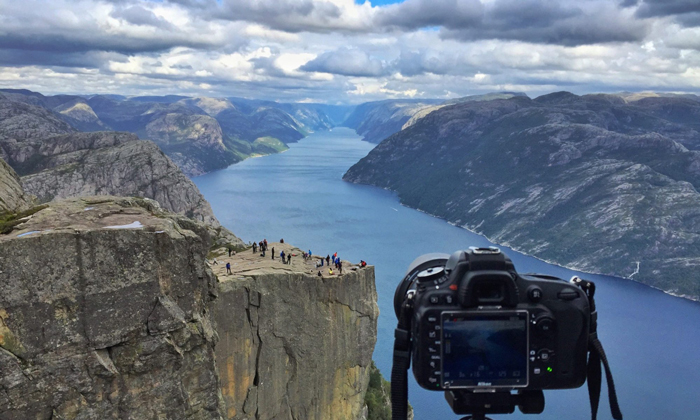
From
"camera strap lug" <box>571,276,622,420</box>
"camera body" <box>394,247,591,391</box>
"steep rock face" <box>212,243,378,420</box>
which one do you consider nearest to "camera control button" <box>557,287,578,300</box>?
"camera body" <box>394,247,591,391</box>

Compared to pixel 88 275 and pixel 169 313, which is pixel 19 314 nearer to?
pixel 88 275

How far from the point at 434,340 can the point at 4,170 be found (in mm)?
21895

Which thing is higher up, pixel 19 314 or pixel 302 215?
pixel 19 314

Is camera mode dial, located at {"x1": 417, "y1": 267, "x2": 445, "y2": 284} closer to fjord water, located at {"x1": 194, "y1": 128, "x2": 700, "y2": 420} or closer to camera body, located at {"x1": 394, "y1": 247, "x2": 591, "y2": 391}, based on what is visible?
camera body, located at {"x1": 394, "y1": 247, "x2": 591, "y2": 391}

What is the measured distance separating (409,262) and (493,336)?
3913 inches

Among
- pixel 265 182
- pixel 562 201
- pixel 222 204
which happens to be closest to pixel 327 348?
pixel 222 204

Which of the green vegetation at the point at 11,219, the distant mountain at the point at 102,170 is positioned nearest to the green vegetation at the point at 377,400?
the green vegetation at the point at 11,219

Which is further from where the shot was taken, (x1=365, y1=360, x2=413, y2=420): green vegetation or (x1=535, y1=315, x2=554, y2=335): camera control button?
(x1=365, y1=360, x2=413, y2=420): green vegetation

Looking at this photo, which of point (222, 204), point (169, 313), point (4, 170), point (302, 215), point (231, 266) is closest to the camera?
point (169, 313)

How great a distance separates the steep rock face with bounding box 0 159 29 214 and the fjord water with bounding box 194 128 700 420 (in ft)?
137

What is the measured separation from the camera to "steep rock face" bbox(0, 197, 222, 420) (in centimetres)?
1338

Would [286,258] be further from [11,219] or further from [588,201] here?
[588,201]

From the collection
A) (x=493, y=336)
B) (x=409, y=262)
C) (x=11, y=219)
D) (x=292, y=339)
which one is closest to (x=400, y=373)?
(x=493, y=336)

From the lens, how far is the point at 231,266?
2741cm
